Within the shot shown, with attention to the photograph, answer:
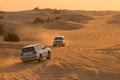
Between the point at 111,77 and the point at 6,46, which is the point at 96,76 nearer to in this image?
the point at 111,77

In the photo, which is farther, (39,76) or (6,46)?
(6,46)

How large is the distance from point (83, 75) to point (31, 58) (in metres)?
10.2

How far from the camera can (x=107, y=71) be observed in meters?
22.6

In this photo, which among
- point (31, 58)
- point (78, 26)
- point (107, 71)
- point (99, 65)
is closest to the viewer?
point (107, 71)

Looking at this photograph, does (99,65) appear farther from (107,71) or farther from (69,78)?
(69,78)

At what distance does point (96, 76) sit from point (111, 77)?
0.77 metres

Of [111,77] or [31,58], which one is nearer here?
[111,77]

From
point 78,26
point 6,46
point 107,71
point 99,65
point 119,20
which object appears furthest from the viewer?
point 119,20

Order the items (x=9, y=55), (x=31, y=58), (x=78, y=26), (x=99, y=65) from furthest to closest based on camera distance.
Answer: (x=78, y=26) → (x=9, y=55) → (x=31, y=58) → (x=99, y=65)

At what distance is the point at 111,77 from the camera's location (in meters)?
20.8

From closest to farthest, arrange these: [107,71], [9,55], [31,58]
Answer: [107,71], [31,58], [9,55]

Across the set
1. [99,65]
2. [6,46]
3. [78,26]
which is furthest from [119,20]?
[99,65]

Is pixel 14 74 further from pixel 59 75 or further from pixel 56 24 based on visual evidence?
pixel 56 24

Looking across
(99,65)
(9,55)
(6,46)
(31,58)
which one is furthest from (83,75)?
(6,46)
